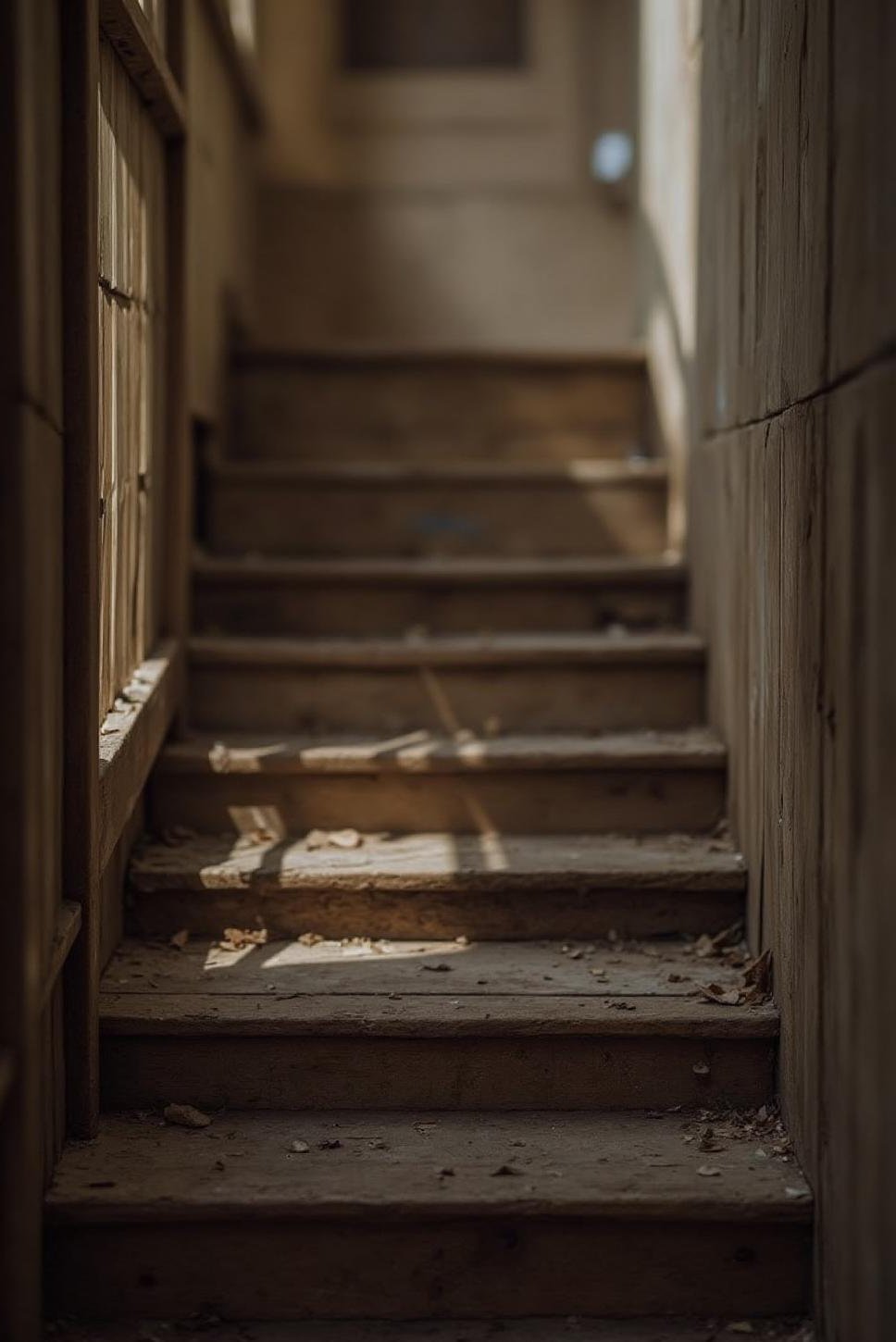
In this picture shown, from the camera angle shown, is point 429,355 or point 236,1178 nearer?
point 236,1178

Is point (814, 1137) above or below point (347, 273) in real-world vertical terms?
below

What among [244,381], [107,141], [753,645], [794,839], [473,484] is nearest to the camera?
[794,839]

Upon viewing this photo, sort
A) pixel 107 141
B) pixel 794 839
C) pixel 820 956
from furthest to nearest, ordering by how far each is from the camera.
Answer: pixel 107 141
pixel 794 839
pixel 820 956

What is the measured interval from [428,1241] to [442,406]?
8.55ft

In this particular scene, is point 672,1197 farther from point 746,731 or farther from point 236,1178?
point 746,731

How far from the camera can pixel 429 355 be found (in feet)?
14.5

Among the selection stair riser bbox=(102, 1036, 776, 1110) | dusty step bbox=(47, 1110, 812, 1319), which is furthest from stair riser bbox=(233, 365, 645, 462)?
dusty step bbox=(47, 1110, 812, 1319)

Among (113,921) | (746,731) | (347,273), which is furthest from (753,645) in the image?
(347,273)

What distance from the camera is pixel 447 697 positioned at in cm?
350

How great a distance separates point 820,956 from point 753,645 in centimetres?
72

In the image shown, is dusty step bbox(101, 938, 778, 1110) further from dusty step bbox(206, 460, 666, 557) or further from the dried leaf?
dusty step bbox(206, 460, 666, 557)

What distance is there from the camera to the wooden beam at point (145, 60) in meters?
2.59

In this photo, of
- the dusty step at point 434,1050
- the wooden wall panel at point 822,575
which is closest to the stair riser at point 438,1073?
the dusty step at point 434,1050

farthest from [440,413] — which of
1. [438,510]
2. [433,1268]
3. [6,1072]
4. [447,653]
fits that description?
[6,1072]
